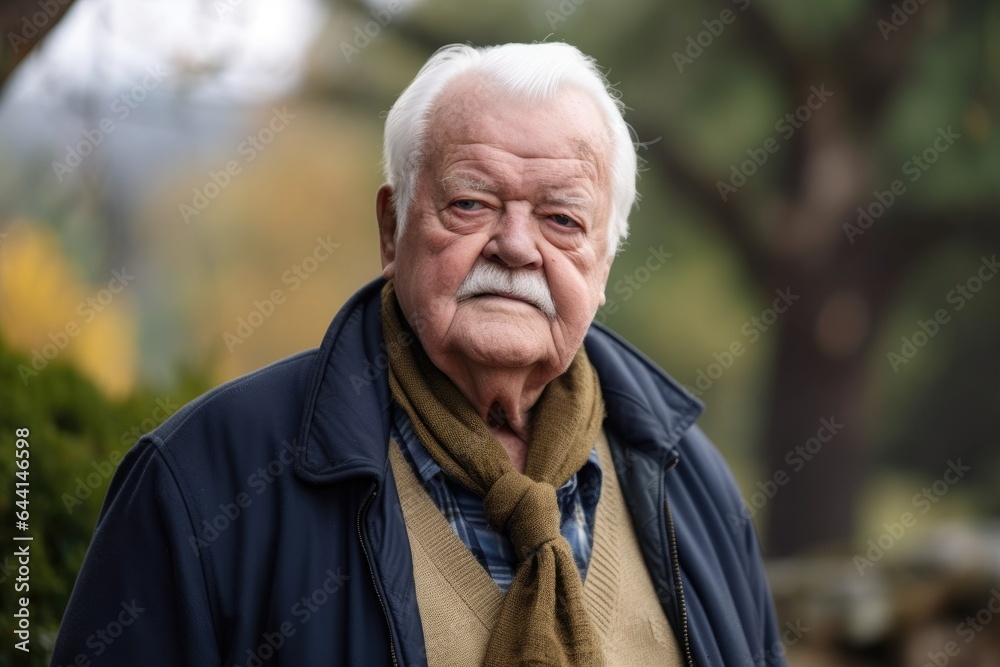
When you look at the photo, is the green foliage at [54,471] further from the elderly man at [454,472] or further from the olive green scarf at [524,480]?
the olive green scarf at [524,480]

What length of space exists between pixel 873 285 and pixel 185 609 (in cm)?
885

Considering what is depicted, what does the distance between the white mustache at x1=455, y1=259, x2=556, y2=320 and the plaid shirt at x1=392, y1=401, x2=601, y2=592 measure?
0.93 ft

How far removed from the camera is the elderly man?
183 centimetres

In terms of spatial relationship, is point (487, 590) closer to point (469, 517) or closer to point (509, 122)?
point (469, 517)

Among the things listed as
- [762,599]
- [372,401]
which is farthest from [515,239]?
[762,599]

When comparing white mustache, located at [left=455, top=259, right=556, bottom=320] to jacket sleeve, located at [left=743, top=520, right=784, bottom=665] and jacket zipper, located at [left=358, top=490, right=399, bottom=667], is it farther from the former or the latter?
jacket sleeve, located at [left=743, top=520, right=784, bottom=665]

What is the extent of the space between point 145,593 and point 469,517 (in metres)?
0.61

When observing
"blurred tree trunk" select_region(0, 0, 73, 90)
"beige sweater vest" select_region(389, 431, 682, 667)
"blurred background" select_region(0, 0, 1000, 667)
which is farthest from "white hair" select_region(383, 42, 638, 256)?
"blurred background" select_region(0, 0, 1000, 667)

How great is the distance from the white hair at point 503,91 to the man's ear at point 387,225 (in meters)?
0.03

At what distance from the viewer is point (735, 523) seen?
2383 millimetres

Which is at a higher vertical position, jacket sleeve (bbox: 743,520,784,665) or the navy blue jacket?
the navy blue jacket

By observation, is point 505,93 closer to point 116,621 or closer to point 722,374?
point 116,621

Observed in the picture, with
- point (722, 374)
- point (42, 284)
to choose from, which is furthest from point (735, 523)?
point (722, 374)

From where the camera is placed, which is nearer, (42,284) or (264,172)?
(42,284)
